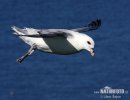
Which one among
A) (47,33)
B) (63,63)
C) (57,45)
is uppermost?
(63,63)

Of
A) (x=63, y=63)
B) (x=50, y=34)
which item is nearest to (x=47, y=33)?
(x=50, y=34)

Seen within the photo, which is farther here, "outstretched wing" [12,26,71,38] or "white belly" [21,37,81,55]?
"outstretched wing" [12,26,71,38]

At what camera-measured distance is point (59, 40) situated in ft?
77.6

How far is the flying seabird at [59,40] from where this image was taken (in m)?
22.8

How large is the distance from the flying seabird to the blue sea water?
3362 centimetres

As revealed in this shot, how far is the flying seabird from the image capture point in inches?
900

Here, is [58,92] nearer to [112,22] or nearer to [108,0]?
[112,22]

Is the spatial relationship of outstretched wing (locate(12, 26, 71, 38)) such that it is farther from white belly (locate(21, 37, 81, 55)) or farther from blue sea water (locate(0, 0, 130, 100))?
blue sea water (locate(0, 0, 130, 100))

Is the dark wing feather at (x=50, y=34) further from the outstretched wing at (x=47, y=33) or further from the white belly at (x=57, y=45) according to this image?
the white belly at (x=57, y=45)

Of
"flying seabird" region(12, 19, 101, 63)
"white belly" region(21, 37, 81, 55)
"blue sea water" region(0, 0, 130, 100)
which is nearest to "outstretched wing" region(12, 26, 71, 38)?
"flying seabird" region(12, 19, 101, 63)

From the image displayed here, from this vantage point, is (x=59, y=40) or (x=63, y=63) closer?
(x=59, y=40)

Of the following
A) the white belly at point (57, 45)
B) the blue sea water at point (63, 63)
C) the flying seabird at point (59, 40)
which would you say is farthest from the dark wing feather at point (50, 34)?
the blue sea water at point (63, 63)

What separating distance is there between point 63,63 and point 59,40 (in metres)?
40.5

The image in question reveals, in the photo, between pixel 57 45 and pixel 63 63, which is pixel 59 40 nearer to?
pixel 57 45
